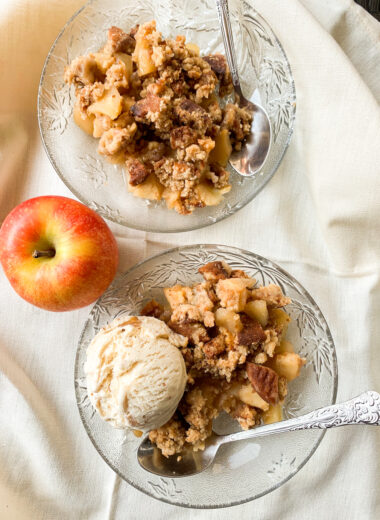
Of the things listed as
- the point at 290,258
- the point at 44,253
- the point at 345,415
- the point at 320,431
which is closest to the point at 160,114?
the point at 44,253

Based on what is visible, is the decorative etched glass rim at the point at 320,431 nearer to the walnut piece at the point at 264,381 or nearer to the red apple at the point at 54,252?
the red apple at the point at 54,252

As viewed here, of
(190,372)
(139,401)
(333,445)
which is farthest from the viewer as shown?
(333,445)

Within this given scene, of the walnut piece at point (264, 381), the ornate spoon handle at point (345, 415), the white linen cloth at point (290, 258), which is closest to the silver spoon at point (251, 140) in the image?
the white linen cloth at point (290, 258)

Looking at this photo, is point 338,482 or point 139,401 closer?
point 139,401

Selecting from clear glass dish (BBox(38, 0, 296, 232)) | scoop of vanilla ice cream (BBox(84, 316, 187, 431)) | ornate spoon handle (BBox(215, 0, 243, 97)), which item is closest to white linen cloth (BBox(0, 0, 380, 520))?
clear glass dish (BBox(38, 0, 296, 232))

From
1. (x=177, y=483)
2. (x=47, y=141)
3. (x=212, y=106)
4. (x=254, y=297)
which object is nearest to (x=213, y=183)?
(x=212, y=106)

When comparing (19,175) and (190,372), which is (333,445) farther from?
(19,175)
